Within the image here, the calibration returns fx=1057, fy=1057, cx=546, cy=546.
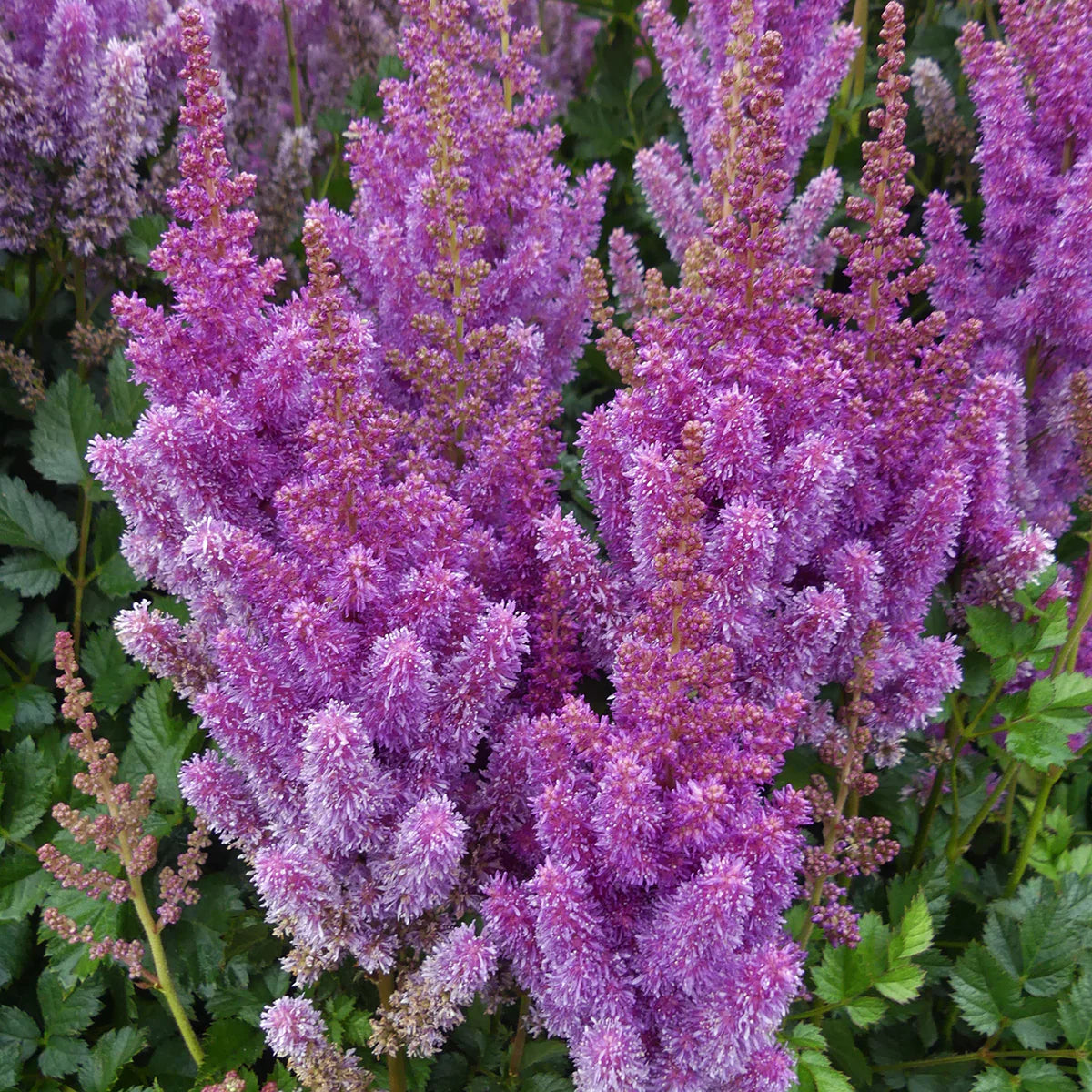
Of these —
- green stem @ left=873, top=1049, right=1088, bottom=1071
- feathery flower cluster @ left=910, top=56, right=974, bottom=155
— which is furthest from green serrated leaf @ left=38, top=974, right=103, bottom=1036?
feathery flower cluster @ left=910, top=56, right=974, bottom=155

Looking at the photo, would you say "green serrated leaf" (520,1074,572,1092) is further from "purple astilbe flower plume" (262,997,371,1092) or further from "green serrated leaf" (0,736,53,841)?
"green serrated leaf" (0,736,53,841)

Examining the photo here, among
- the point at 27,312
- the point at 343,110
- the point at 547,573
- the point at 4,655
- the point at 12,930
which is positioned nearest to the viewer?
the point at 547,573

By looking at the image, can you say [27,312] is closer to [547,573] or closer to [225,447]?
[225,447]

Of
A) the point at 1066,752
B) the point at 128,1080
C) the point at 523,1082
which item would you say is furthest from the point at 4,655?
the point at 1066,752

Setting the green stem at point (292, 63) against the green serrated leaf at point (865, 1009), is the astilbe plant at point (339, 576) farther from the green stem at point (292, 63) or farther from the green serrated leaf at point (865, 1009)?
the green stem at point (292, 63)

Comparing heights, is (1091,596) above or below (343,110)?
below

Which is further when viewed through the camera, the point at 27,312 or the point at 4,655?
the point at 27,312
